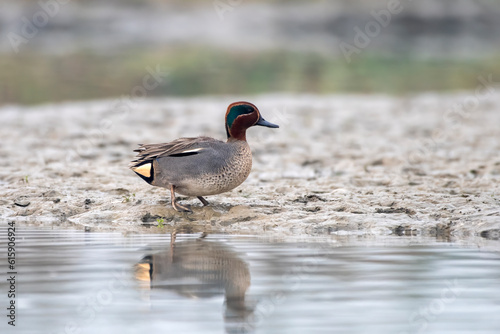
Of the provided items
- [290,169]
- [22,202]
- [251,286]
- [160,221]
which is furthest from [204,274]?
[290,169]

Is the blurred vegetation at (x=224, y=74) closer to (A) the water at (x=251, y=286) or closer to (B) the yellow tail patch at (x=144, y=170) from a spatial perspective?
(B) the yellow tail patch at (x=144, y=170)

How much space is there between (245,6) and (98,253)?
3940 centimetres

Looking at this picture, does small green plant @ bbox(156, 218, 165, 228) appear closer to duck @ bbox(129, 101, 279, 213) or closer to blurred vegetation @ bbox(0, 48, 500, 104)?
duck @ bbox(129, 101, 279, 213)

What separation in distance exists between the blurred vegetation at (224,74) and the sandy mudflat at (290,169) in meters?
3.56

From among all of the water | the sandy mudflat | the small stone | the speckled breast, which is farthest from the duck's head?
the small stone

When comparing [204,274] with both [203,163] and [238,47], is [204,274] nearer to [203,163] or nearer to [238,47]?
[203,163]

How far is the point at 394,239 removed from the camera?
299 inches

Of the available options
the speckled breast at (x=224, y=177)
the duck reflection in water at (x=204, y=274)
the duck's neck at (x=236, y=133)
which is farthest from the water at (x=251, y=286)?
the duck's neck at (x=236, y=133)

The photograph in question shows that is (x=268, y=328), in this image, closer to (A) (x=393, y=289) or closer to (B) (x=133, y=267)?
(A) (x=393, y=289)

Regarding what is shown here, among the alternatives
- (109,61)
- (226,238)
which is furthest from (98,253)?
(109,61)

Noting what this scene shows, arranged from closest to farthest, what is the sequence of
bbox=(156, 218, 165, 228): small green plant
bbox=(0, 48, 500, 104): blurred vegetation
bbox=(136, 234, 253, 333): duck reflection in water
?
bbox=(136, 234, 253, 333): duck reflection in water < bbox=(156, 218, 165, 228): small green plant < bbox=(0, 48, 500, 104): blurred vegetation

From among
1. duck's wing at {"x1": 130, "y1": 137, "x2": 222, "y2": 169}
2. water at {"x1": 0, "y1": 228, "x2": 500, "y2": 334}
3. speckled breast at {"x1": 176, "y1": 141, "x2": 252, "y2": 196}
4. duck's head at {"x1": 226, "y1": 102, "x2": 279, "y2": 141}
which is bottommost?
water at {"x1": 0, "y1": 228, "x2": 500, "y2": 334}

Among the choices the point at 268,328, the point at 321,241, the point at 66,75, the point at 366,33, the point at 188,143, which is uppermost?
the point at 366,33

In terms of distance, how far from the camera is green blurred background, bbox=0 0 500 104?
2411 centimetres
